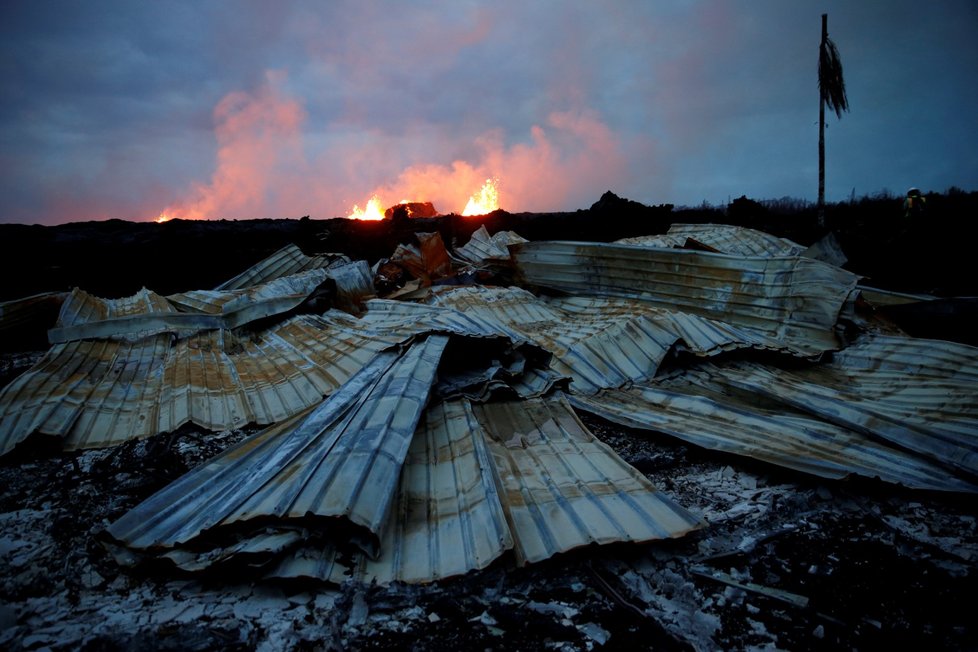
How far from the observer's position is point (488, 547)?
5.31 feet

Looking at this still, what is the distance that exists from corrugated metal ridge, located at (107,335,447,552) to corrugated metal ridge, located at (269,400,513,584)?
4.8 inches

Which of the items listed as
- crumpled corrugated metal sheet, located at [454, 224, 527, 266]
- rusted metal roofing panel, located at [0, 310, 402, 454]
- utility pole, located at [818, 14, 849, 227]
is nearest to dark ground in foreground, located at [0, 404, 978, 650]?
rusted metal roofing panel, located at [0, 310, 402, 454]

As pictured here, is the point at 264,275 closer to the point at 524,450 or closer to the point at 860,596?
the point at 524,450

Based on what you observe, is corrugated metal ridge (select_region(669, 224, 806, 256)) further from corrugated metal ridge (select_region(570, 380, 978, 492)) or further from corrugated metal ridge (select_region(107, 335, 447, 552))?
corrugated metal ridge (select_region(107, 335, 447, 552))

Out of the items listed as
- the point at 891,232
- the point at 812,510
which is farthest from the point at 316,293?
the point at 891,232

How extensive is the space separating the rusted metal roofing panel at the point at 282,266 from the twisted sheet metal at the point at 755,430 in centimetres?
429

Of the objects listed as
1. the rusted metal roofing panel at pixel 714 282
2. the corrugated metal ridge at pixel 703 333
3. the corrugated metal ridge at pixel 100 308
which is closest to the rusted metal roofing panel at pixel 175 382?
the corrugated metal ridge at pixel 100 308

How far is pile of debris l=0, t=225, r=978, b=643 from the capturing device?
1674mm

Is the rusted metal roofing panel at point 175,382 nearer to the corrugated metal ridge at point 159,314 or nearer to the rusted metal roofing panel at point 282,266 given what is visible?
the corrugated metal ridge at point 159,314

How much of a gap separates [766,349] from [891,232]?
5707 mm

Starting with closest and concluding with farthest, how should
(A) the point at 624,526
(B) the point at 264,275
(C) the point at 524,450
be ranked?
(A) the point at 624,526
(C) the point at 524,450
(B) the point at 264,275

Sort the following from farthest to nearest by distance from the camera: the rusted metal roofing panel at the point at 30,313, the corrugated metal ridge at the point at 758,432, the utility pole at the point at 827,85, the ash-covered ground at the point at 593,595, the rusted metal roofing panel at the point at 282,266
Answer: the utility pole at the point at 827,85
the rusted metal roofing panel at the point at 282,266
the rusted metal roofing panel at the point at 30,313
the corrugated metal ridge at the point at 758,432
the ash-covered ground at the point at 593,595

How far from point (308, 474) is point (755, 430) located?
7.33 ft

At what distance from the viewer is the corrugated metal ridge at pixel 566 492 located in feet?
5.62
